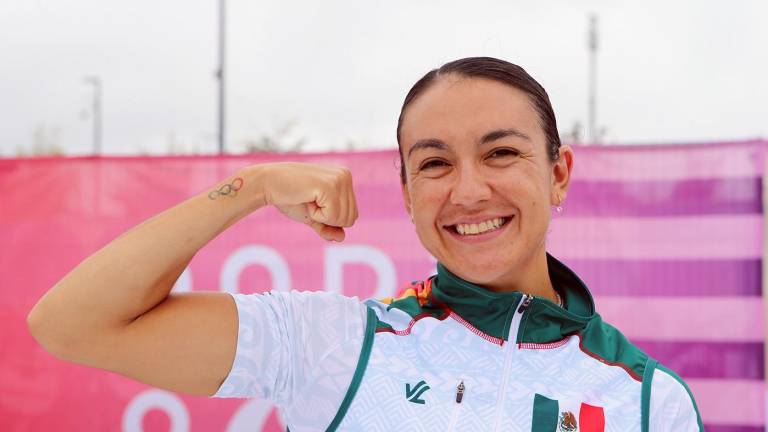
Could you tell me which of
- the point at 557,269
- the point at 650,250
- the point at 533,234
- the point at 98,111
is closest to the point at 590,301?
the point at 557,269

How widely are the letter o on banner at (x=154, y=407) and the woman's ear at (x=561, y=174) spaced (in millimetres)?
2941

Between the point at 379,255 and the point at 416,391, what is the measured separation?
2.56m

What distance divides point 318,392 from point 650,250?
9.39ft

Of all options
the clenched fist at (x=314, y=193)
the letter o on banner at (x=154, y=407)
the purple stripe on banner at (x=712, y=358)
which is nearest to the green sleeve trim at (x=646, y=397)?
the clenched fist at (x=314, y=193)

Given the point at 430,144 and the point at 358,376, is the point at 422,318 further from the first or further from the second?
the point at 430,144

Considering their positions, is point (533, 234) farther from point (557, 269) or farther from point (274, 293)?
point (274, 293)

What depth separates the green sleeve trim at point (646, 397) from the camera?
1347mm

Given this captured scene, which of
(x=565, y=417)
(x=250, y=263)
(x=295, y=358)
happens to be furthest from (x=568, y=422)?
(x=250, y=263)

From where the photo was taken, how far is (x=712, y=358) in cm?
369

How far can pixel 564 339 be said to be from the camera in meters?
1.50

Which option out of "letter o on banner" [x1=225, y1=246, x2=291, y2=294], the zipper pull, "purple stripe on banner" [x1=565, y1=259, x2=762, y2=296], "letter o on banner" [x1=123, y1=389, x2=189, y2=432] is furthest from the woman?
"letter o on banner" [x1=123, y1=389, x2=189, y2=432]

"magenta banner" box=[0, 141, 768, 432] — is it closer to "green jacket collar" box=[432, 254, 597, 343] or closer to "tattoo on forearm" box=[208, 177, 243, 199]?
"green jacket collar" box=[432, 254, 597, 343]

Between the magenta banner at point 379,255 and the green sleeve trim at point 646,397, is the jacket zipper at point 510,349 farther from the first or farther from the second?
the magenta banner at point 379,255

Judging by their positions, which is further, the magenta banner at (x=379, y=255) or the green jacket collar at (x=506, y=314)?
the magenta banner at (x=379, y=255)
